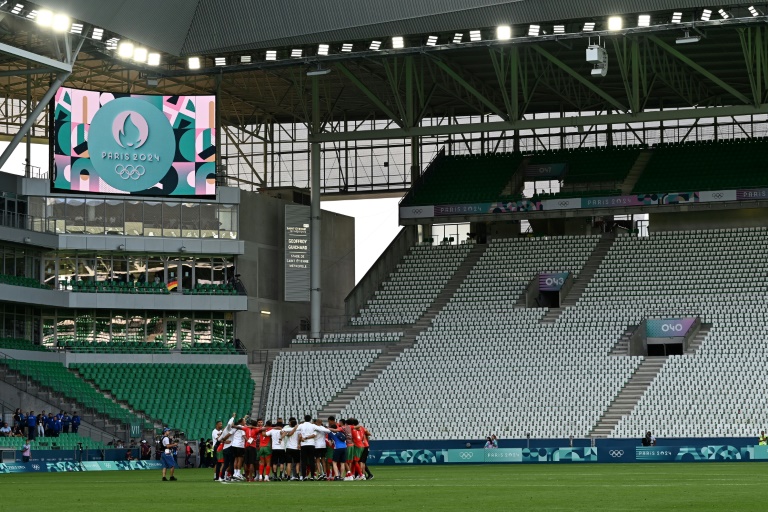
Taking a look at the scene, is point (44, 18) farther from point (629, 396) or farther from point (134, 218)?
point (629, 396)

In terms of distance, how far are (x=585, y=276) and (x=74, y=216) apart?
83.6 feet

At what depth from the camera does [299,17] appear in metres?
55.7

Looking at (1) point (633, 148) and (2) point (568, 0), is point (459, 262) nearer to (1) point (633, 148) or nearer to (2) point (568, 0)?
(1) point (633, 148)

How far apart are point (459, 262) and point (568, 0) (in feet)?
68.3

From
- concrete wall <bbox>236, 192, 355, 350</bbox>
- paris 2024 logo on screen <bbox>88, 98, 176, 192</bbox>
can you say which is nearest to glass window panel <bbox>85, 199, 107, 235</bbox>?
paris 2024 logo on screen <bbox>88, 98, 176, 192</bbox>

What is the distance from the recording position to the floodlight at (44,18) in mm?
49719

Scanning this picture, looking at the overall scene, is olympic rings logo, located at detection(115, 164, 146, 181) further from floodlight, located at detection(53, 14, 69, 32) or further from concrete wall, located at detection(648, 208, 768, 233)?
concrete wall, located at detection(648, 208, 768, 233)

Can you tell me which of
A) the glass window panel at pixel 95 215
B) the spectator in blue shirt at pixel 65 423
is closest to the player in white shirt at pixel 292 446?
the spectator in blue shirt at pixel 65 423

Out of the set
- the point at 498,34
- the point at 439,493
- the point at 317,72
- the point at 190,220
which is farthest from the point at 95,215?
the point at 439,493

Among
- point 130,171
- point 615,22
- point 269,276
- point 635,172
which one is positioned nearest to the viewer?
point 615,22

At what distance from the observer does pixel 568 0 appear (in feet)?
174

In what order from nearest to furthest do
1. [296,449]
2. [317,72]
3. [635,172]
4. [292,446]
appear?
[292,446], [296,449], [317,72], [635,172]

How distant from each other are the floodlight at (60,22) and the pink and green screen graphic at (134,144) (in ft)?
41.7

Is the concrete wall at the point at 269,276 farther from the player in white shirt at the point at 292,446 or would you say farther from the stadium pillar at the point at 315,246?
the player in white shirt at the point at 292,446
